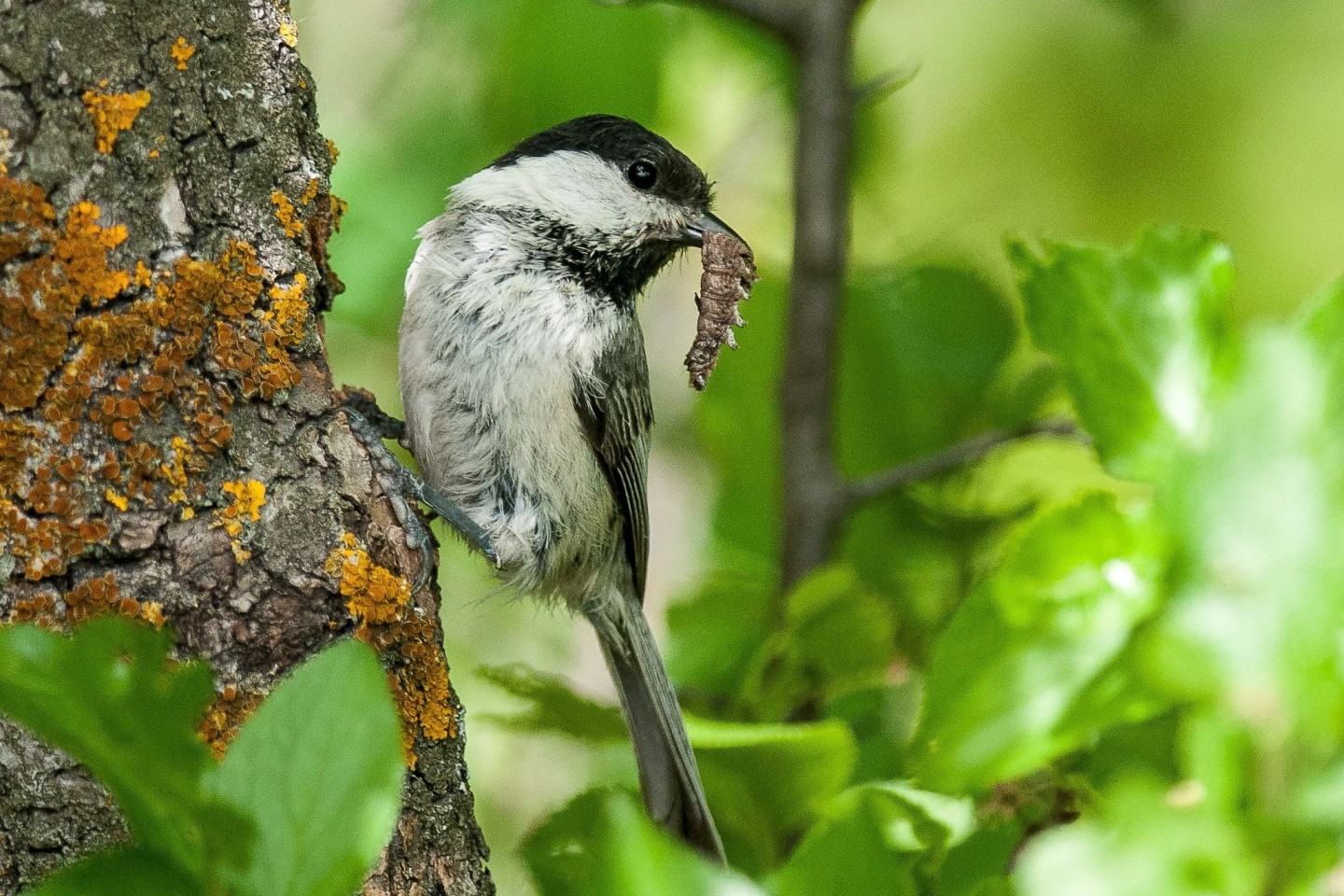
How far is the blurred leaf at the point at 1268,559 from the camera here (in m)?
0.71

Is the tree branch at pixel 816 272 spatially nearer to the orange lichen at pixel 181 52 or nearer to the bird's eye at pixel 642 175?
the bird's eye at pixel 642 175

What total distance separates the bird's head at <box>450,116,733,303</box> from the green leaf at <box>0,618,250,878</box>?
5.53 feet

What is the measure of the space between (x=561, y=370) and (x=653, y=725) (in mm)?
719

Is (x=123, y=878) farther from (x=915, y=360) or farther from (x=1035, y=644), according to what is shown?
(x=915, y=360)

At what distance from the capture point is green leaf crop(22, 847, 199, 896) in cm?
75

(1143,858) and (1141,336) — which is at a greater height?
(1141,336)

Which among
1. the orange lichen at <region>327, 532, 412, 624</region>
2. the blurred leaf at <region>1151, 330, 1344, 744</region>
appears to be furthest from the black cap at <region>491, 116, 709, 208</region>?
the blurred leaf at <region>1151, 330, 1344, 744</region>

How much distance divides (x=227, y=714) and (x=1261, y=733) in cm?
102

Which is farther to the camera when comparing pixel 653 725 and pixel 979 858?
pixel 653 725

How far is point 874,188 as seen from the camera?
2.85 meters

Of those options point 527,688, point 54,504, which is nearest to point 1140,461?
point 527,688

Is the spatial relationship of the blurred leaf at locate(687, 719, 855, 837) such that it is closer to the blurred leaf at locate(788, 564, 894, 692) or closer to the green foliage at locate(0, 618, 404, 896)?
the blurred leaf at locate(788, 564, 894, 692)

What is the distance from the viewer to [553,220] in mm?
2375

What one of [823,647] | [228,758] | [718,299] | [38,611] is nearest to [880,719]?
[823,647]
